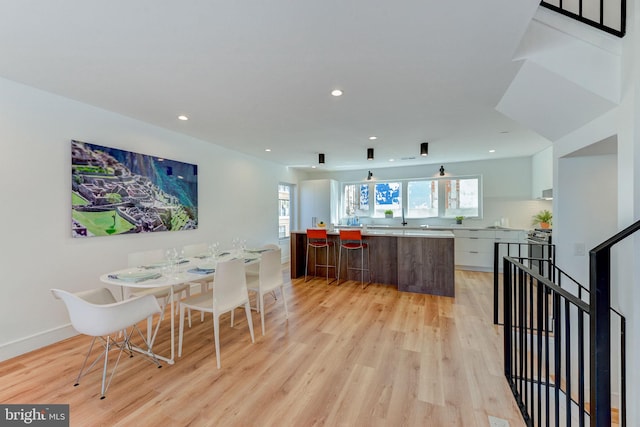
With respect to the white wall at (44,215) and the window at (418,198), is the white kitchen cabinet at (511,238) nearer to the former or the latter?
the window at (418,198)

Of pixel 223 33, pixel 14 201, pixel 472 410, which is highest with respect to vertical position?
pixel 223 33

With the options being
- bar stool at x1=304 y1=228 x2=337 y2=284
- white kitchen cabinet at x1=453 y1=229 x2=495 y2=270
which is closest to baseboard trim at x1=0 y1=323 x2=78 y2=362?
bar stool at x1=304 y1=228 x2=337 y2=284

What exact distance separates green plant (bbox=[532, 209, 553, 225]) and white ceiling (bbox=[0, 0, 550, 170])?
2874mm

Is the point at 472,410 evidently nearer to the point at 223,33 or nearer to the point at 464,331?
the point at 464,331

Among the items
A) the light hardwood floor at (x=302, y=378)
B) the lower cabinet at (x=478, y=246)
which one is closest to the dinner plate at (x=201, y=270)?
the light hardwood floor at (x=302, y=378)

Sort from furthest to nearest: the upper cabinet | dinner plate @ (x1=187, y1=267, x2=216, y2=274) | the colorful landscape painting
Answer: the upper cabinet, the colorful landscape painting, dinner plate @ (x1=187, y1=267, x2=216, y2=274)

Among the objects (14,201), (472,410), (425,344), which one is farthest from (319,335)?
(14,201)

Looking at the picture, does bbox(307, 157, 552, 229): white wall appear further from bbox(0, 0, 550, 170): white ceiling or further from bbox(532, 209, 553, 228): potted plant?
bbox(0, 0, 550, 170): white ceiling

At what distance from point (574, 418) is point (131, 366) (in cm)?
370

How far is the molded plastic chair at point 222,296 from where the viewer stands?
2.43 metres

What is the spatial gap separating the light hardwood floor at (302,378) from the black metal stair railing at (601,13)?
275 centimetres

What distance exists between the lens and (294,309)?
3.72m

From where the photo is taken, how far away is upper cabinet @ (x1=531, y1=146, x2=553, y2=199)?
16.3 ft

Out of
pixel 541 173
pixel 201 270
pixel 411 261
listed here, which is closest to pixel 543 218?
pixel 541 173
